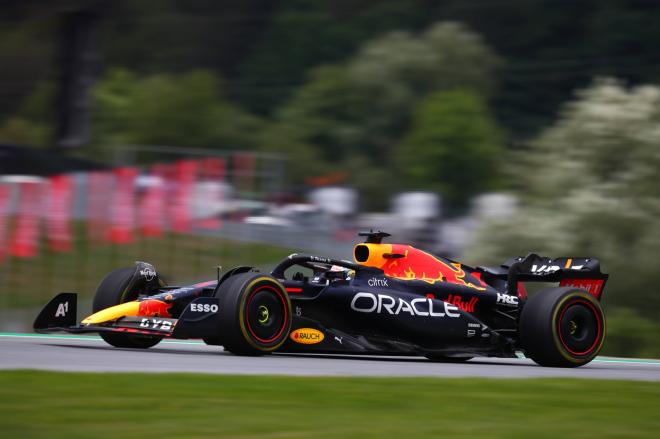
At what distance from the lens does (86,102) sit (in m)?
31.8

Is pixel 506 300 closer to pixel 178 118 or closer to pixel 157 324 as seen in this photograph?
pixel 157 324

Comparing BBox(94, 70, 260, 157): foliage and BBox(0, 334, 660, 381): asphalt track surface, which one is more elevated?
BBox(94, 70, 260, 157): foliage

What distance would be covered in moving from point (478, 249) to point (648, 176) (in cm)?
371

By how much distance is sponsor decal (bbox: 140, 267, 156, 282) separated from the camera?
39.1 feet

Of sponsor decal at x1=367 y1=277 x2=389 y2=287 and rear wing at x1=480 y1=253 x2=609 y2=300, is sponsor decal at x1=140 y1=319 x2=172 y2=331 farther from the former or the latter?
rear wing at x1=480 y1=253 x2=609 y2=300

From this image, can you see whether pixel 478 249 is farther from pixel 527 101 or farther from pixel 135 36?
pixel 135 36

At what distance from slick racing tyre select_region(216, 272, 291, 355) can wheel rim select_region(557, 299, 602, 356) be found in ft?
9.14

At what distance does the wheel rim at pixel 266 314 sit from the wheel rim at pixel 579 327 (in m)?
2.80

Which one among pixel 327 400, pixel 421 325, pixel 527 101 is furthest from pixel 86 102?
pixel 527 101

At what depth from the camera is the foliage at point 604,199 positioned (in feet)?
74.7

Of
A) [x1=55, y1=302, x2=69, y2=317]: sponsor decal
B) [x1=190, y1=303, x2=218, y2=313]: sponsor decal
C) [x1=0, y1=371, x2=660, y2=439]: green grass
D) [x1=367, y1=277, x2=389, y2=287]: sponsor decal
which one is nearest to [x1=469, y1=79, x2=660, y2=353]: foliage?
[x1=367, y1=277, x2=389, y2=287]: sponsor decal

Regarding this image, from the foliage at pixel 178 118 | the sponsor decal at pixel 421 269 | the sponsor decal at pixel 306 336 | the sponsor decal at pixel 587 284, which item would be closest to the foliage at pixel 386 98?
the foliage at pixel 178 118

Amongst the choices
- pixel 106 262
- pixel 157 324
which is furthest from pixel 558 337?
pixel 106 262

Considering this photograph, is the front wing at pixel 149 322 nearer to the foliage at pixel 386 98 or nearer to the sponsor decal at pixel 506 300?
the sponsor decal at pixel 506 300
